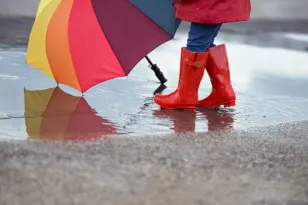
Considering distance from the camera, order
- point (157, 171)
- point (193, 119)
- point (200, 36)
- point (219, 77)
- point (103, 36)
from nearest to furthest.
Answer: point (157, 171) → point (193, 119) → point (200, 36) → point (219, 77) → point (103, 36)

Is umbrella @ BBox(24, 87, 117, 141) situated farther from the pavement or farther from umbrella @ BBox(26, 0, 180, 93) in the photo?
the pavement

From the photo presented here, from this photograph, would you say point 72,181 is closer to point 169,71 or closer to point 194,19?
point 194,19

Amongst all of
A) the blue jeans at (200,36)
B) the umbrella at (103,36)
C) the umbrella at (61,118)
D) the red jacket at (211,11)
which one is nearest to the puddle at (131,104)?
the umbrella at (61,118)

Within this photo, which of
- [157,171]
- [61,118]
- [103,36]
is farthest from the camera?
[103,36]

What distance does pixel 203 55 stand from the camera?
5.50m

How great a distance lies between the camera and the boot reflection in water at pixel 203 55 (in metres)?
5.36

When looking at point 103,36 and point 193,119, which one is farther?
point 103,36

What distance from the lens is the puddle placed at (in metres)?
5.04

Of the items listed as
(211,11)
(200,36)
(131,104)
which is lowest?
(131,104)

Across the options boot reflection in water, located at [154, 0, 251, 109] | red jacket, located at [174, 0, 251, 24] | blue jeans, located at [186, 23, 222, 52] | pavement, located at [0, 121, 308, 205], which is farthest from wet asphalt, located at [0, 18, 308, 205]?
red jacket, located at [174, 0, 251, 24]

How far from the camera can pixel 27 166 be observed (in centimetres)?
377

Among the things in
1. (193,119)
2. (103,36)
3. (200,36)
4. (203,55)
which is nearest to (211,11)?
(200,36)

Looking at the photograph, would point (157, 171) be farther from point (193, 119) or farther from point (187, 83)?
point (187, 83)

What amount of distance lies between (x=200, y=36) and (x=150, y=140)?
4.17 ft
